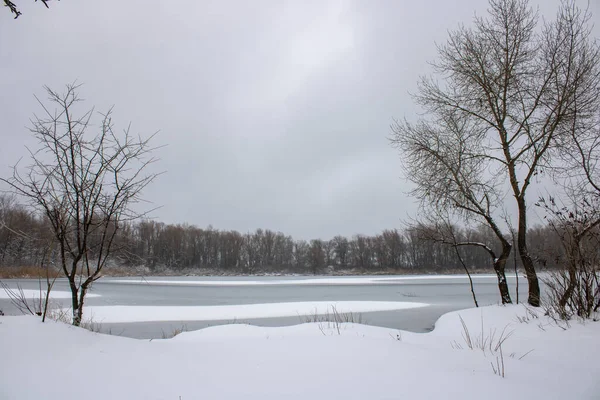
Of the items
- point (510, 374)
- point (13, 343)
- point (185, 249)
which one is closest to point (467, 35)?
point (510, 374)

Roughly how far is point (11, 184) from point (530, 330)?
25.1ft

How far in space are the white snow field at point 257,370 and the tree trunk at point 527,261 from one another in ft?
13.5

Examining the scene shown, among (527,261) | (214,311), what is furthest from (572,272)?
(214,311)

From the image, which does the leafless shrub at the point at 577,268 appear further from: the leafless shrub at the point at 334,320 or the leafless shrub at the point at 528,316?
the leafless shrub at the point at 334,320

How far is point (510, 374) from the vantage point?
9.39 ft

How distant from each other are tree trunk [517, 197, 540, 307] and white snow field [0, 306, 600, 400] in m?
4.10

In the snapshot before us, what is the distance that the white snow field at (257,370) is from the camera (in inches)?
82.4

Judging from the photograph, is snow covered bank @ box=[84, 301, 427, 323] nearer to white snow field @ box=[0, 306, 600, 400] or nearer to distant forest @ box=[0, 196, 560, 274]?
white snow field @ box=[0, 306, 600, 400]

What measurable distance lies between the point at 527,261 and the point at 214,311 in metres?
10.9

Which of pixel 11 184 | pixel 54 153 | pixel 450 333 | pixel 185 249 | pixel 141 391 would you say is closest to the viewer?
pixel 141 391

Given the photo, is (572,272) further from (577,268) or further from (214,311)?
(214,311)

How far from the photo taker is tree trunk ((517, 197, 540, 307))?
7184 millimetres

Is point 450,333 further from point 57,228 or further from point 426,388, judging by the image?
point 57,228

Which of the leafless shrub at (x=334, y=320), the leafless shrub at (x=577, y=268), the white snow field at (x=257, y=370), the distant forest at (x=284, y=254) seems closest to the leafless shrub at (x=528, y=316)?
the leafless shrub at (x=577, y=268)
